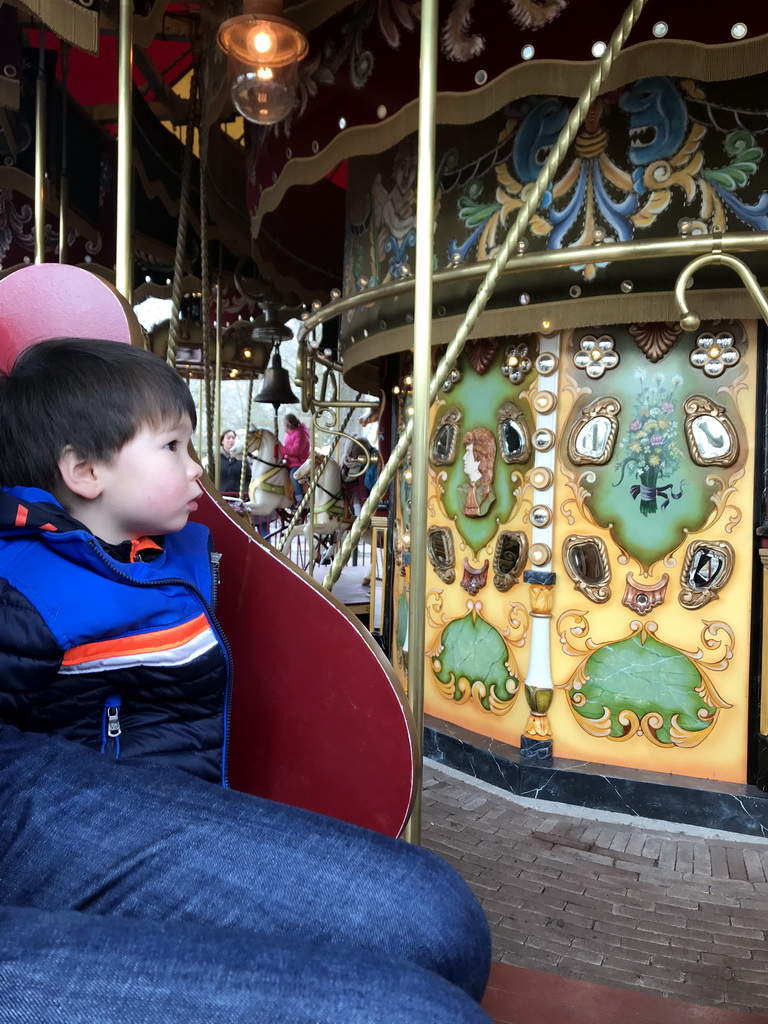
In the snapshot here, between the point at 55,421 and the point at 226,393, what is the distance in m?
23.9

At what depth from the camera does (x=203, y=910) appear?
644 millimetres

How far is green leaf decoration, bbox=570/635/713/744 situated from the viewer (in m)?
2.73

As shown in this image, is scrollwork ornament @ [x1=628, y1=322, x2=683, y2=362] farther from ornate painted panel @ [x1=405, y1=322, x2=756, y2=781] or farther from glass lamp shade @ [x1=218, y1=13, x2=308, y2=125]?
glass lamp shade @ [x1=218, y1=13, x2=308, y2=125]

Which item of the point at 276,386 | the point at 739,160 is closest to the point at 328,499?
the point at 276,386

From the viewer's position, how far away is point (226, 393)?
24109 mm

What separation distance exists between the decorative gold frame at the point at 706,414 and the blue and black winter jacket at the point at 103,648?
7.22 ft

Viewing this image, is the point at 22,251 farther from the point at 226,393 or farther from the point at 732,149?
the point at 226,393

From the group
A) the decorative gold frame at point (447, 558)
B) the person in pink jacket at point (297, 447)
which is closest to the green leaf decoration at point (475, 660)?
the decorative gold frame at point (447, 558)

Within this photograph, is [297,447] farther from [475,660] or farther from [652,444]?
[652,444]

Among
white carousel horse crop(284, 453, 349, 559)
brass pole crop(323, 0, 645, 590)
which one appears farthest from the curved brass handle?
white carousel horse crop(284, 453, 349, 559)

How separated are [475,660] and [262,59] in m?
2.16

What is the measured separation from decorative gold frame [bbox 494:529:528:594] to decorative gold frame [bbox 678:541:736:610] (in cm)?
55

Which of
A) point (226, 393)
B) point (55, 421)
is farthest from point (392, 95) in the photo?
point (226, 393)

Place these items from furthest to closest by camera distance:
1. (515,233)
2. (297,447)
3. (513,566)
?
(297,447), (513,566), (515,233)
